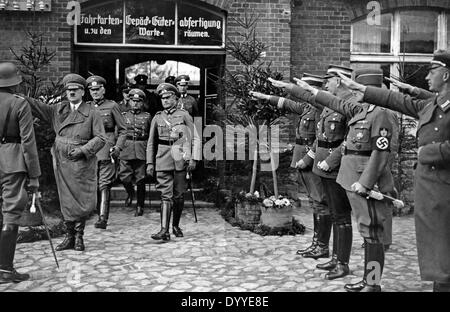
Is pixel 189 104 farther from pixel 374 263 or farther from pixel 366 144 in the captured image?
pixel 374 263

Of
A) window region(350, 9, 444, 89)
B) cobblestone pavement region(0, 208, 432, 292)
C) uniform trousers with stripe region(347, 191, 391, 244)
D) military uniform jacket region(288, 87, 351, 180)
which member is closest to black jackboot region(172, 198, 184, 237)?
cobblestone pavement region(0, 208, 432, 292)

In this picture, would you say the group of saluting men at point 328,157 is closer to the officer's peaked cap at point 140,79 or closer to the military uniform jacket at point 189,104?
the military uniform jacket at point 189,104

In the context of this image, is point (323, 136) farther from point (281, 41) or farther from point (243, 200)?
point (281, 41)

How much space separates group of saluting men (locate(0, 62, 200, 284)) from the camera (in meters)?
5.23

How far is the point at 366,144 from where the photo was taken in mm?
4887

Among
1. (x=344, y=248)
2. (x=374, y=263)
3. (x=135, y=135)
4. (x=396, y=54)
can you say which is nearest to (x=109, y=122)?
(x=135, y=135)

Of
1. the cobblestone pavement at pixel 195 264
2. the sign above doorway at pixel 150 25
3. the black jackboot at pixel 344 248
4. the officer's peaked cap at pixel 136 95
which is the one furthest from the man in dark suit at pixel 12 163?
the sign above doorway at pixel 150 25

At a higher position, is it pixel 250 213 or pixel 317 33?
pixel 317 33

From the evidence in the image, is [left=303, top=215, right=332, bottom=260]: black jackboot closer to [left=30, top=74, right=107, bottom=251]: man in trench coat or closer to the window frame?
[left=30, top=74, right=107, bottom=251]: man in trench coat

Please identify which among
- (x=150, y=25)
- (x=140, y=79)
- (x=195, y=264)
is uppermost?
(x=150, y=25)

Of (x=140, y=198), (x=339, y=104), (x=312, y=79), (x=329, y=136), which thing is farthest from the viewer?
(x=140, y=198)

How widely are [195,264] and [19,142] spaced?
7.21 feet

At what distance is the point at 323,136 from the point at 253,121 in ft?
6.91
